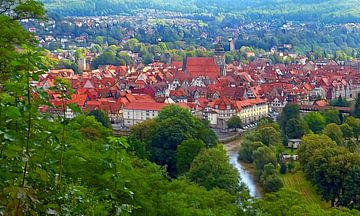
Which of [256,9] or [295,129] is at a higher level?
[256,9]

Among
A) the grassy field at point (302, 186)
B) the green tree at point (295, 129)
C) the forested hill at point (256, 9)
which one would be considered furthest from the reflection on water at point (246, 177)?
the forested hill at point (256, 9)

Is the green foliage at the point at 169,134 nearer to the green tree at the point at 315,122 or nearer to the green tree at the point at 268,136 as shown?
the green tree at the point at 268,136

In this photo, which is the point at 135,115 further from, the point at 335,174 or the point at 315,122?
the point at 335,174

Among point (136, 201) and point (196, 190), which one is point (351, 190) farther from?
point (136, 201)

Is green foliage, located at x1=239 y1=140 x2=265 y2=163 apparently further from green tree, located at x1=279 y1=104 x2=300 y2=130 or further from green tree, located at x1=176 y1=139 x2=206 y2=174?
green tree, located at x1=279 y1=104 x2=300 y2=130

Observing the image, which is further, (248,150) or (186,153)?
(248,150)

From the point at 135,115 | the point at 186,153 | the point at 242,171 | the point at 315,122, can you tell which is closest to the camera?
the point at 186,153

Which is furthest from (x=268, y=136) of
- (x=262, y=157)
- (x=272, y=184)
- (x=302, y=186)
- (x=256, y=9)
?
(x=256, y=9)

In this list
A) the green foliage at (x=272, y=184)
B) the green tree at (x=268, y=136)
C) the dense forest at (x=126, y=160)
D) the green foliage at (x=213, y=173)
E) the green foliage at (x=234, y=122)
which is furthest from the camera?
the green foliage at (x=234, y=122)
